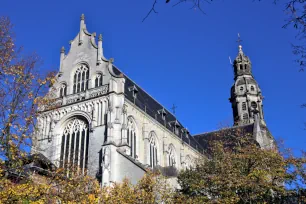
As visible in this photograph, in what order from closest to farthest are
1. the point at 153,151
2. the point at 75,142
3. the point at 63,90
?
the point at 75,142 → the point at 63,90 → the point at 153,151

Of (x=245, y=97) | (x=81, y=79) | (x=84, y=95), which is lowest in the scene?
(x=84, y=95)

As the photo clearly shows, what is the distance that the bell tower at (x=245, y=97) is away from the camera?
62.6 m

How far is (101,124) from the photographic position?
35.0 m

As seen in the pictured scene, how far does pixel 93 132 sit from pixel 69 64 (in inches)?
365

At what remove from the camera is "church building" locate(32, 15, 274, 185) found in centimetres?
3344

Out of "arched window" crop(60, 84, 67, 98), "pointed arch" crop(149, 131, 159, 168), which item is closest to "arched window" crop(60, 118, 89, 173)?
"arched window" crop(60, 84, 67, 98)

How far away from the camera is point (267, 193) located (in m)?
23.5

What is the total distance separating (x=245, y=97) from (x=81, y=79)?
3306 centimetres

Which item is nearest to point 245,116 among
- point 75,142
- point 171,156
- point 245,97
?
point 245,97

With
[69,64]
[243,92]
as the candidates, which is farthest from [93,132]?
[243,92]

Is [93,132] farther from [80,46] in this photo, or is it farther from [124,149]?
[80,46]

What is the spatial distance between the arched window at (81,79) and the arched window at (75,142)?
11.3ft

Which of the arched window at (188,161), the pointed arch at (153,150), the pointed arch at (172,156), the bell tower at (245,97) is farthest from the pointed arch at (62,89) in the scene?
the bell tower at (245,97)

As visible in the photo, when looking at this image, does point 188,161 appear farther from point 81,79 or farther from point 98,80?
point 81,79
